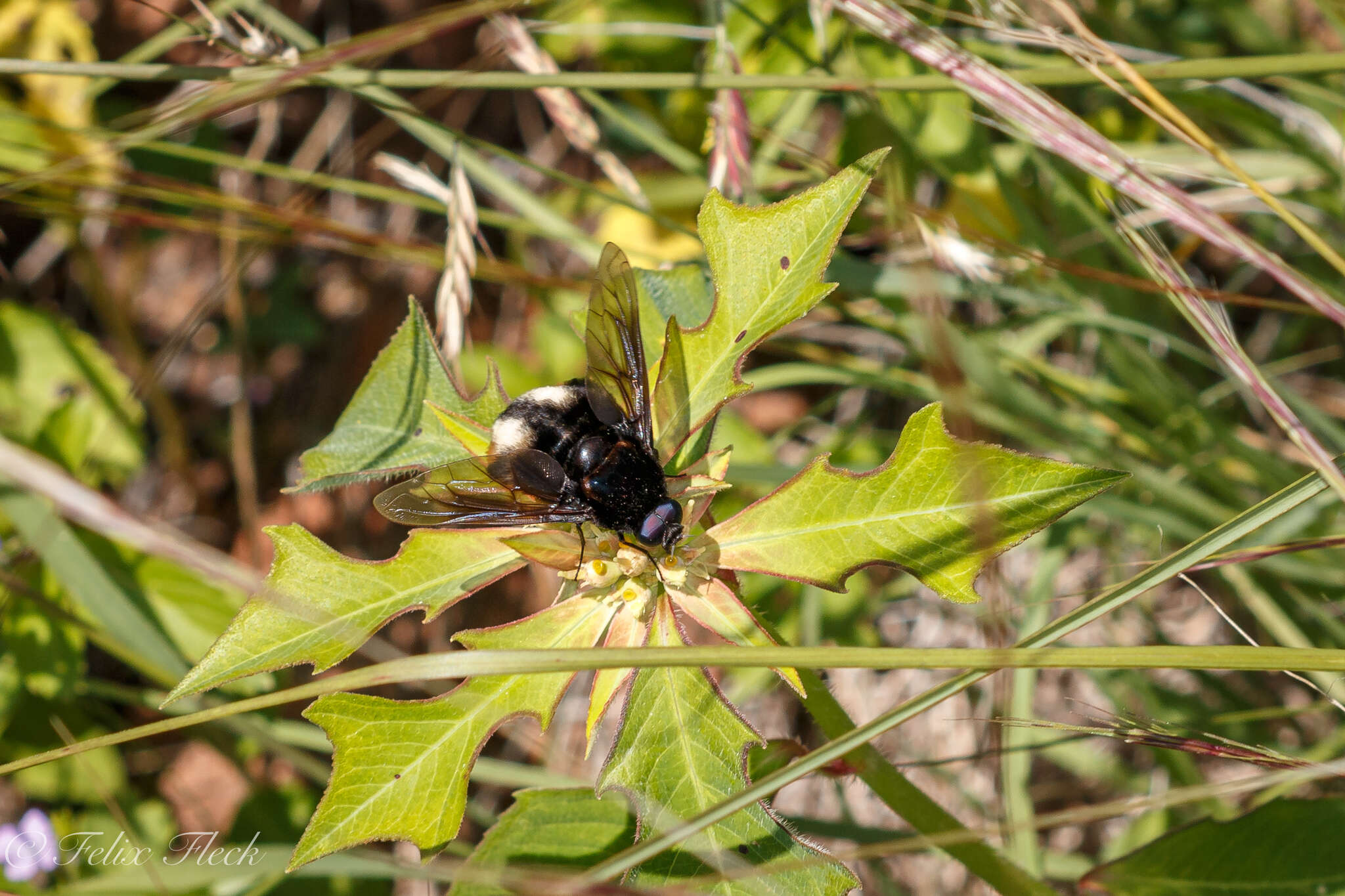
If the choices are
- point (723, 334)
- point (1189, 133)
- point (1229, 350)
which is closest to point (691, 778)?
point (723, 334)

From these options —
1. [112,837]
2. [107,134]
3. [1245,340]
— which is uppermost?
[107,134]

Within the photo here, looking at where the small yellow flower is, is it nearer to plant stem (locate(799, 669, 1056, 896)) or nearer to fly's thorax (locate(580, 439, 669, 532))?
fly's thorax (locate(580, 439, 669, 532))

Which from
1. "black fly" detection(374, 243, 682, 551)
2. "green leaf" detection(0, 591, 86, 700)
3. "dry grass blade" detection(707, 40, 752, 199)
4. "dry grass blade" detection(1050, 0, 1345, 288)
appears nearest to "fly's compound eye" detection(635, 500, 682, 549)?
"black fly" detection(374, 243, 682, 551)

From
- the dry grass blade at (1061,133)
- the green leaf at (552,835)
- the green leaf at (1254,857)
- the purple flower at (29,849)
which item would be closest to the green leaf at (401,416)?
the green leaf at (552,835)

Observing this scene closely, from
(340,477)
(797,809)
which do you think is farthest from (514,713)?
(797,809)

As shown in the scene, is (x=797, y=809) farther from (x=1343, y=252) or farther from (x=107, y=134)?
(x=107, y=134)

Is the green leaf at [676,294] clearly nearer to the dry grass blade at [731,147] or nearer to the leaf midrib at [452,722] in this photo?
the dry grass blade at [731,147]

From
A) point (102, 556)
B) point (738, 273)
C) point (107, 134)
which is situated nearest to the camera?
point (738, 273)
